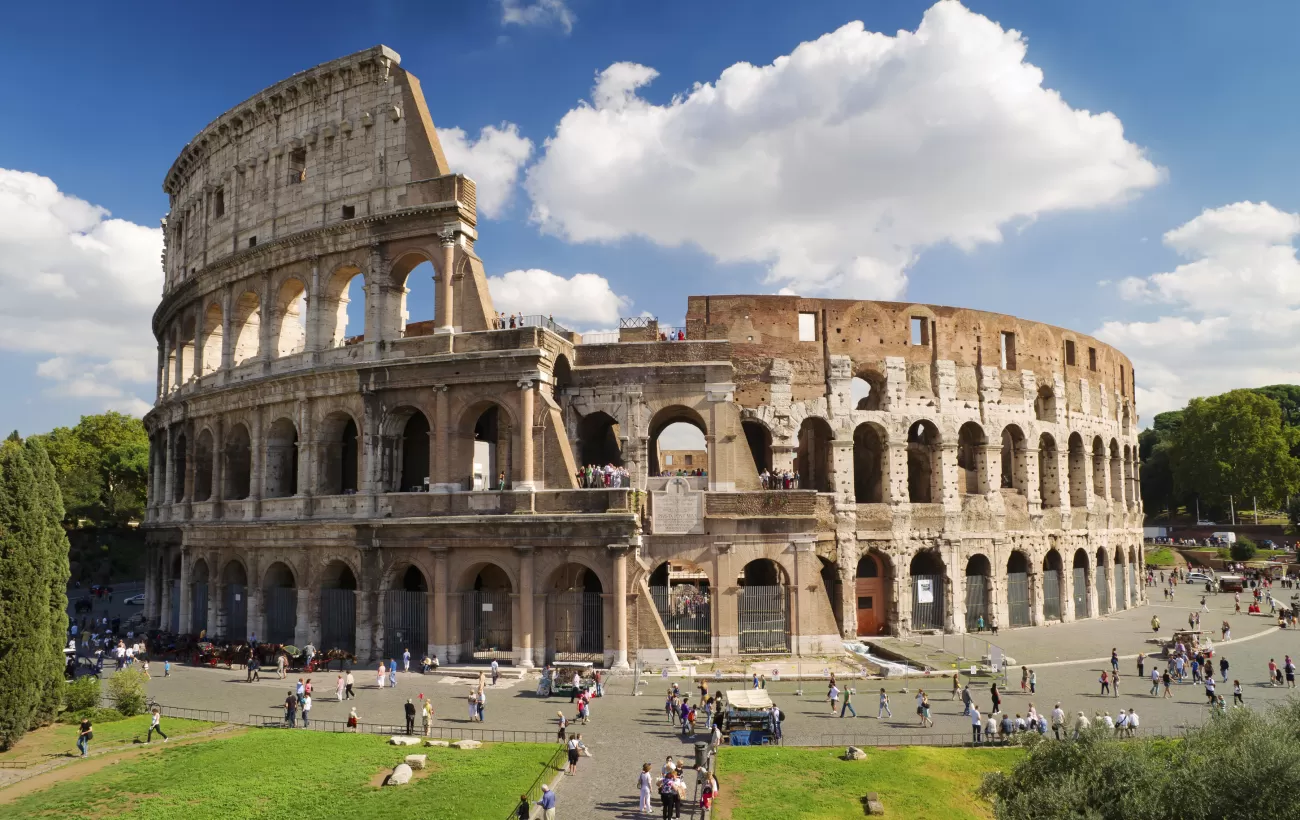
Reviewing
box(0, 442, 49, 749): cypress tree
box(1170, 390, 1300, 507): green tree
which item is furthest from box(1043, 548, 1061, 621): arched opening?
box(1170, 390, 1300, 507): green tree

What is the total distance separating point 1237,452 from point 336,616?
70.1 metres

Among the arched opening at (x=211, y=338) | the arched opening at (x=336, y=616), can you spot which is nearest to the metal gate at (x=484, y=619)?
the arched opening at (x=336, y=616)

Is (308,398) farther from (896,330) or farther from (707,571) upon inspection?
(896,330)

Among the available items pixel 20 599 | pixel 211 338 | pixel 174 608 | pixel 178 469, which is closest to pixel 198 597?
pixel 174 608

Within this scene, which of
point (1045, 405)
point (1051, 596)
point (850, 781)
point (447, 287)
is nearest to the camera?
point (850, 781)

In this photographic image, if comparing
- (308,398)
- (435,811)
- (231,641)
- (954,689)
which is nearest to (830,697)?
(954,689)

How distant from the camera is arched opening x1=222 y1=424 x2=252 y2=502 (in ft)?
110

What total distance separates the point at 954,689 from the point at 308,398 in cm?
2307

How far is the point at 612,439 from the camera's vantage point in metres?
34.9

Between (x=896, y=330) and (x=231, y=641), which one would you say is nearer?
(x=231, y=641)

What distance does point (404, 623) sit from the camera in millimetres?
28453

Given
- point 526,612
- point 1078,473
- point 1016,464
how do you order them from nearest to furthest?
point 526,612, point 1016,464, point 1078,473

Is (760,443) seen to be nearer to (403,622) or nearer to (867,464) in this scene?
(867,464)

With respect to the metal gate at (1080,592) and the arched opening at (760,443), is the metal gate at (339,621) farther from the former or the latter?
the metal gate at (1080,592)
